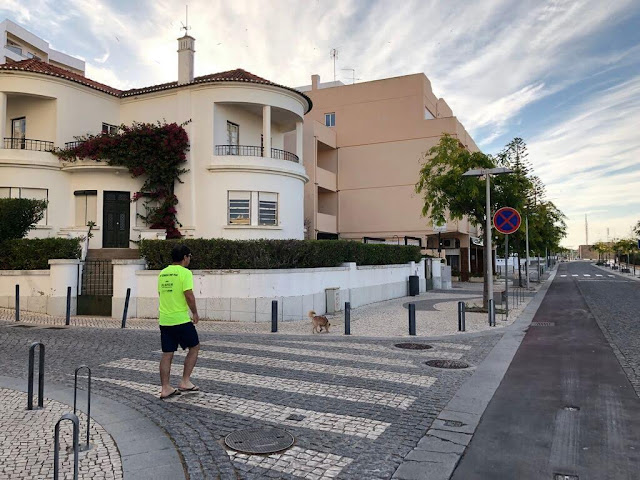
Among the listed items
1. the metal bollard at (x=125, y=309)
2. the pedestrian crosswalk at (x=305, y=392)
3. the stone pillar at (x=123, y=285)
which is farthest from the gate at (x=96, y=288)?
the pedestrian crosswalk at (x=305, y=392)

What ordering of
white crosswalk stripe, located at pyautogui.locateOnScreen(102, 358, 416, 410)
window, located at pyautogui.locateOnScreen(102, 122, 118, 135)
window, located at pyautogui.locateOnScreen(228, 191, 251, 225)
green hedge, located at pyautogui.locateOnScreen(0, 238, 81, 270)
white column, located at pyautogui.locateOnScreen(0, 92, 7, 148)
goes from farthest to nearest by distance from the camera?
window, located at pyautogui.locateOnScreen(102, 122, 118, 135)
window, located at pyautogui.locateOnScreen(228, 191, 251, 225)
white column, located at pyautogui.locateOnScreen(0, 92, 7, 148)
green hedge, located at pyautogui.locateOnScreen(0, 238, 81, 270)
white crosswalk stripe, located at pyautogui.locateOnScreen(102, 358, 416, 410)

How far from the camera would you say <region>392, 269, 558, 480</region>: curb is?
411 centimetres

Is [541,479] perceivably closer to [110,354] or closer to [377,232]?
[110,354]

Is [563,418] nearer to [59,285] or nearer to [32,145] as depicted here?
[59,285]

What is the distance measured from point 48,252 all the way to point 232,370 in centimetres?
1061

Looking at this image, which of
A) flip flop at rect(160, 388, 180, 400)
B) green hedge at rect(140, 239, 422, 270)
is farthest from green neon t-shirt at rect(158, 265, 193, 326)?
green hedge at rect(140, 239, 422, 270)

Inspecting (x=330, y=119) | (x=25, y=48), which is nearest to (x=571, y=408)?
(x=330, y=119)

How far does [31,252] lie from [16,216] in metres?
1.60

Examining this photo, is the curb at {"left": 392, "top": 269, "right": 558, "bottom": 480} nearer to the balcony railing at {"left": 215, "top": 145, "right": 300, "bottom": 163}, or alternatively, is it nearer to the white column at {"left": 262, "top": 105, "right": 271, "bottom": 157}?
the white column at {"left": 262, "top": 105, "right": 271, "bottom": 157}

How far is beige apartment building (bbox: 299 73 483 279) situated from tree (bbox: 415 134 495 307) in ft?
48.3

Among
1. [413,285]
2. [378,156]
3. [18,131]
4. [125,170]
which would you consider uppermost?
[378,156]

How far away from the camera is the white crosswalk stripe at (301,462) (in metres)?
4.03

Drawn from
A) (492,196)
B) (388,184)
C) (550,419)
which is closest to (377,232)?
(388,184)

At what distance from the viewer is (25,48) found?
49875 mm
